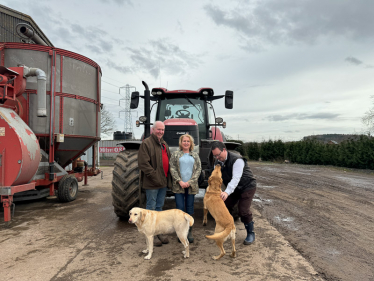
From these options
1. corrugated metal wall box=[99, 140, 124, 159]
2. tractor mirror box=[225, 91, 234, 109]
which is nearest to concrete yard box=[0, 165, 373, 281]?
tractor mirror box=[225, 91, 234, 109]

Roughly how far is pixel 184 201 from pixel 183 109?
106 inches

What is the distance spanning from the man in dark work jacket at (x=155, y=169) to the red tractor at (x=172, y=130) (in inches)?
15.4

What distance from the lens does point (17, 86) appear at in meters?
4.88

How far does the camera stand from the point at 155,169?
3.65 metres

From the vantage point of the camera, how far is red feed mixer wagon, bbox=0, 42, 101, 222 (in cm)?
436

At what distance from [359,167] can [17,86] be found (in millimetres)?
18190

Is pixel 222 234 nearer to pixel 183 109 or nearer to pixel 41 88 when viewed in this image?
pixel 183 109

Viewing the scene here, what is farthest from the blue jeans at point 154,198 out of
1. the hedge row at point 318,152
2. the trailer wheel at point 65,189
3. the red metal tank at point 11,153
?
the hedge row at point 318,152

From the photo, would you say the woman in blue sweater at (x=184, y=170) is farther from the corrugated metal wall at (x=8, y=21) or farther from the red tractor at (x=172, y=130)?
the corrugated metal wall at (x=8, y=21)

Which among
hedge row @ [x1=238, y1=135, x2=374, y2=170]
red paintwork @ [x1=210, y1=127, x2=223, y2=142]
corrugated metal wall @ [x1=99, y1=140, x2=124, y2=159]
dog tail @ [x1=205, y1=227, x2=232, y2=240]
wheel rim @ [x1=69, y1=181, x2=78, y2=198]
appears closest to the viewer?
dog tail @ [x1=205, y1=227, x2=232, y2=240]

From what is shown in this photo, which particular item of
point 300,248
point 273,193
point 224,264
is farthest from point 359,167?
point 224,264

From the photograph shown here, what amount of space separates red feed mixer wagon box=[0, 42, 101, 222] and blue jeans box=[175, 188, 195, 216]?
2.78m

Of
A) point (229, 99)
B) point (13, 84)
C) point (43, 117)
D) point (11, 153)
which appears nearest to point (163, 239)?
point (11, 153)

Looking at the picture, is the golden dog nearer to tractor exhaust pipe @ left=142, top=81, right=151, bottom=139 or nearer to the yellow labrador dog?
the yellow labrador dog
